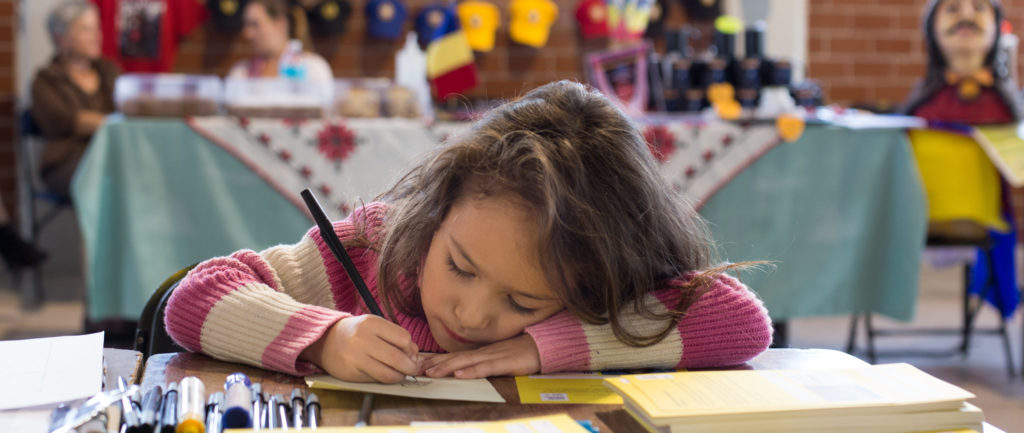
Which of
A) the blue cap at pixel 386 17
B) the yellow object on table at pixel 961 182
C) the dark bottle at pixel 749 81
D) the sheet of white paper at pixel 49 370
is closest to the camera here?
the sheet of white paper at pixel 49 370

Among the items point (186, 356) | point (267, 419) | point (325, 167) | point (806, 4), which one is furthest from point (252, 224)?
point (806, 4)

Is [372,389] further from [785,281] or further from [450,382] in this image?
[785,281]

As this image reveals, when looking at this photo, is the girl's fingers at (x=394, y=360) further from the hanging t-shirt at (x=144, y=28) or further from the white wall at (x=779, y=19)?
the white wall at (x=779, y=19)

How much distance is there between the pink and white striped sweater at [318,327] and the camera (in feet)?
2.81

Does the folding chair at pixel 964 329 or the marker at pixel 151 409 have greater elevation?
the marker at pixel 151 409

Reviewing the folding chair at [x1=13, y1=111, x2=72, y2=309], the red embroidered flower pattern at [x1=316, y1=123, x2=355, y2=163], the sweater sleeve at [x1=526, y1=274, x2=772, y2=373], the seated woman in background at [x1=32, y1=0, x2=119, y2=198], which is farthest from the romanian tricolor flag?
the sweater sleeve at [x1=526, y1=274, x2=772, y2=373]

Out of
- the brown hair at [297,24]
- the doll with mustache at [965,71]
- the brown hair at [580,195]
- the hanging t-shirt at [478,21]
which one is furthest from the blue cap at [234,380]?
the hanging t-shirt at [478,21]

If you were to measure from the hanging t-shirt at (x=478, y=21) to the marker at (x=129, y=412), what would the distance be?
3977 mm

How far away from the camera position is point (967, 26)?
302 cm

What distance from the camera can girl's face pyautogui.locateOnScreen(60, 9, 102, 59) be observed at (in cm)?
398

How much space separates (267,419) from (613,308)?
1.16 feet

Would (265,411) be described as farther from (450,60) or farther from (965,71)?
(965,71)

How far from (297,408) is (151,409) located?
0.10m

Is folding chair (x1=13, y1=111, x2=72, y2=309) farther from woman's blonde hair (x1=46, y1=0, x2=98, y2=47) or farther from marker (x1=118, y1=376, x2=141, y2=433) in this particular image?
marker (x1=118, y1=376, x2=141, y2=433)
